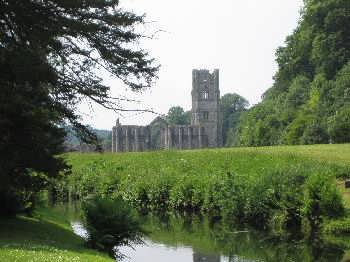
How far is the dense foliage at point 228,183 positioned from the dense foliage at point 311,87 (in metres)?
16.1

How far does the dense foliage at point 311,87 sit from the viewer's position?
5853 centimetres

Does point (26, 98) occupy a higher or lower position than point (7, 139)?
higher

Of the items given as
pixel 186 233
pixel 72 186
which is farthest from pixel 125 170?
pixel 186 233

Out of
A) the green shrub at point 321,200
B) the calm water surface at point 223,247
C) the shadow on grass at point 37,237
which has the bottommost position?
the calm water surface at point 223,247

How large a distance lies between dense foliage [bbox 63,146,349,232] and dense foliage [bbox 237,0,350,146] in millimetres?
16146

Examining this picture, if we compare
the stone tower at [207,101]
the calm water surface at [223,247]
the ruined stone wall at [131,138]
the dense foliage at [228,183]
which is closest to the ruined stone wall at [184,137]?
the ruined stone wall at [131,138]

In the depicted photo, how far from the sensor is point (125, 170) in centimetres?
4409

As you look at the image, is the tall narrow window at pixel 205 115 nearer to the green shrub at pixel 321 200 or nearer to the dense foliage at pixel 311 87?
the dense foliage at pixel 311 87

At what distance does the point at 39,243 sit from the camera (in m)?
16.4

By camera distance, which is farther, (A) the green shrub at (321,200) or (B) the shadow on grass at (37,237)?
(A) the green shrub at (321,200)

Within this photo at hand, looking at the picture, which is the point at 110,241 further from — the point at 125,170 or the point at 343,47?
the point at 343,47

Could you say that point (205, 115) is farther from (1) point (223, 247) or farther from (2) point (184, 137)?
(1) point (223, 247)

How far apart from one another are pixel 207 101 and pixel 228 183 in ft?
288

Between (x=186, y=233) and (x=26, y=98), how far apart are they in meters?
11.5
